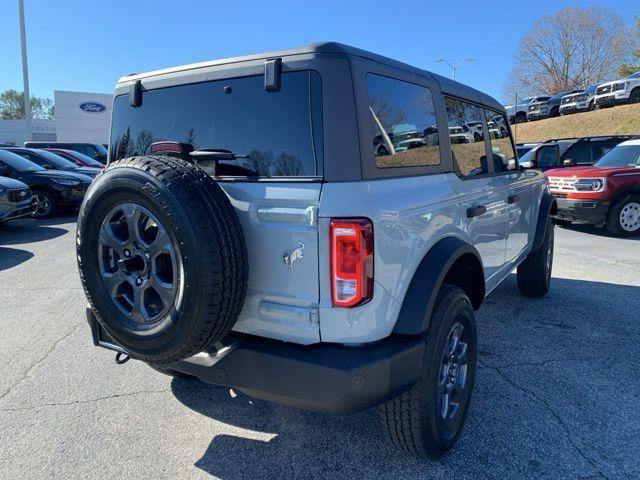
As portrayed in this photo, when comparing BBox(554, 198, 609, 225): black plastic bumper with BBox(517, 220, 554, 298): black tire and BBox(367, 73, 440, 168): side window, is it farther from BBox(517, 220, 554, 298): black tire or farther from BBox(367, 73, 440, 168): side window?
BBox(367, 73, 440, 168): side window

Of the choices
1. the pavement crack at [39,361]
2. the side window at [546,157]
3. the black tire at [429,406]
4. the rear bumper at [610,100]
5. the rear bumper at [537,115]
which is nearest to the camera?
the black tire at [429,406]

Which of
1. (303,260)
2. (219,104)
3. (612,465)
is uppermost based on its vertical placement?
(219,104)

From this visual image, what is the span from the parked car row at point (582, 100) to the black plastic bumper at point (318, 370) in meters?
21.0

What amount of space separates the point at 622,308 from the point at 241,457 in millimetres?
4273

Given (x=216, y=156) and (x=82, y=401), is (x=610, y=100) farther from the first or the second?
(x=82, y=401)

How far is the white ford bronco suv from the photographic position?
6.69 ft

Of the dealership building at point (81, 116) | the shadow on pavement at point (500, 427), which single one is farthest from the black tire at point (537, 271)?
the dealership building at point (81, 116)

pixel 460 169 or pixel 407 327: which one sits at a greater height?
pixel 460 169

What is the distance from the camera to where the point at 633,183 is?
28.9 feet

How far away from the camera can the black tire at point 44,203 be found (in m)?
11.2

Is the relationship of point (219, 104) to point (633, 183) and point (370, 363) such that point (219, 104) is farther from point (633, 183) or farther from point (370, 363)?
point (633, 183)

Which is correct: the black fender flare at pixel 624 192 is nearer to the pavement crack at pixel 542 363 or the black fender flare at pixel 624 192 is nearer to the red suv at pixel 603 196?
the red suv at pixel 603 196

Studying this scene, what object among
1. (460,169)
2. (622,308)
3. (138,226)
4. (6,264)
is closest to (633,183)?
(622,308)

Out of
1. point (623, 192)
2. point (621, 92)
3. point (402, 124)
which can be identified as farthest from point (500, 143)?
point (621, 92)
